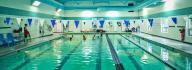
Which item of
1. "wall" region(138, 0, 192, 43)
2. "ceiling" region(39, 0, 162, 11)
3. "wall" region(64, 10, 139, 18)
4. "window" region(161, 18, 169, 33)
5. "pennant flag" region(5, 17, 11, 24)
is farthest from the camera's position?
"wall" region(64, 10, 139, 18)

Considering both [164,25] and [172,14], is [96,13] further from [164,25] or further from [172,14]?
[172,14]

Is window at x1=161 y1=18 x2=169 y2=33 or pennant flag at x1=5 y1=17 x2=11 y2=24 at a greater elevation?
pennant flag at x1=5 y1=17 x2=11 y2=24

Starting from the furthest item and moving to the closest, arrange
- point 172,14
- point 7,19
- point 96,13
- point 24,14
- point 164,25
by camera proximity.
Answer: point 96,13 < point 164,25 < point 172,14 < point 24,14 < point 7,19

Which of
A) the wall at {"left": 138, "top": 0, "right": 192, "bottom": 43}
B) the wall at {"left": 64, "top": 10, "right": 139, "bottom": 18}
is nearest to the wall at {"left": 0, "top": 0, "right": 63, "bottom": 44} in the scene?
the wall at {"left": 64, "top": 10, "right": 139, "bottom": 18}

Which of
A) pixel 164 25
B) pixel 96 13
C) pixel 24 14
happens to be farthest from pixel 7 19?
pixel 96 13

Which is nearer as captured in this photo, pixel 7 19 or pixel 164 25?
pixel 7 19

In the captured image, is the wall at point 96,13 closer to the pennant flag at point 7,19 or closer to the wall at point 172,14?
the wall at point 172,14

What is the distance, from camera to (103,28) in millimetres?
30391

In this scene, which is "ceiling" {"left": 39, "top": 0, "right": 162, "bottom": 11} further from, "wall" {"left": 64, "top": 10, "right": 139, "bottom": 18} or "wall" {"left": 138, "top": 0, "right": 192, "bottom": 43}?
"wall" {"left": 138, "top": 0, "right": 192, "bottom": 43}

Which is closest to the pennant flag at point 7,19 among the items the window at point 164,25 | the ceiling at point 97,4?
the window at point 164,25

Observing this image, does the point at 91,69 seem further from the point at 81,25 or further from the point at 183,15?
the point at 81,25

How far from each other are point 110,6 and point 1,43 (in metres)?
17.4

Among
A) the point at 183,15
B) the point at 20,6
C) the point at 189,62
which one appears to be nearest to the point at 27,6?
the point at 20,6

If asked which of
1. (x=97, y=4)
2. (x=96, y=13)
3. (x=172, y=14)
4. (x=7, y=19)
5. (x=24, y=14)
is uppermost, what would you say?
(x=97, y=4)
